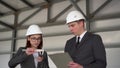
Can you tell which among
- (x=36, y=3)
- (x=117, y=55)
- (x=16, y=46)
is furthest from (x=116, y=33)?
(x=16, y=46)

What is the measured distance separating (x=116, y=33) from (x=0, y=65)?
3.55m

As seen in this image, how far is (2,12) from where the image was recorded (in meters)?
6.35

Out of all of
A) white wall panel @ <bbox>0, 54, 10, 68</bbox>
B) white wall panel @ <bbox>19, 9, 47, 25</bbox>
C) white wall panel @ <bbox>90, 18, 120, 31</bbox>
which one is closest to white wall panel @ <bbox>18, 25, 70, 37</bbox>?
white wall panel @ <bbox>19, 9, 47, 25</bbox>

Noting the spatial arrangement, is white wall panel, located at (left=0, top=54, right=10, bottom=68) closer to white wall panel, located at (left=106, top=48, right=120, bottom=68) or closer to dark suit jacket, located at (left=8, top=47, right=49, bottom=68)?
white wall panel, located at (left=106, top=48, right=120, bottom=68)

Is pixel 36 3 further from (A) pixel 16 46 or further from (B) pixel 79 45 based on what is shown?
(B) pixel 79 45

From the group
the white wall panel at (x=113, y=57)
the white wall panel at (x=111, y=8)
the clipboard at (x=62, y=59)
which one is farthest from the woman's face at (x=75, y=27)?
the white wall panel at (x=111, y=8)

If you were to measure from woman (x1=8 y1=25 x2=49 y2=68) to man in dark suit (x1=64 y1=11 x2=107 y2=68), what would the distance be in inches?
14.7

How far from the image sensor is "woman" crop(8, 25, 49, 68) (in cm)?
211

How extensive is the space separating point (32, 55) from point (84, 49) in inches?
23.8

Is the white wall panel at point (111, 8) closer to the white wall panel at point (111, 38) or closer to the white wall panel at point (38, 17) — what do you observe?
the white wall panel at point (111, 38)

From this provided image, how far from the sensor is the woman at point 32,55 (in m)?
2.11

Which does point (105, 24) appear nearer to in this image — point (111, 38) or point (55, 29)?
point (111, 38)

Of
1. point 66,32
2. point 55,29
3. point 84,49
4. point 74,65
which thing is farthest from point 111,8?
→ point 74,65

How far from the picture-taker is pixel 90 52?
72.6 inches
